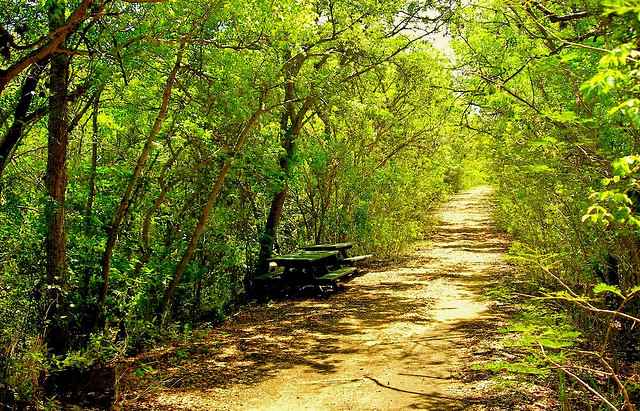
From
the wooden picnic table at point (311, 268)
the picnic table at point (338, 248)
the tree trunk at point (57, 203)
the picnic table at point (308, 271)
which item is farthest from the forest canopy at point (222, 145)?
the picnic table at point (338, 248)

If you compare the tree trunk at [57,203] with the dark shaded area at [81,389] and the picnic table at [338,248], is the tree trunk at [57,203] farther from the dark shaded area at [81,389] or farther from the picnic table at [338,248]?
the picnic table at [338,248]

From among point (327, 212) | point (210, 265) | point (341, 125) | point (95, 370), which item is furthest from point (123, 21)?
point (327, 212)

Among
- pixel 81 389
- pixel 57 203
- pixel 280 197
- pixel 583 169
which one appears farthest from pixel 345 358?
pixel 280 197

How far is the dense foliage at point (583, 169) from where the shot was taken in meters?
2.71

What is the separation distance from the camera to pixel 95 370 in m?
5.71

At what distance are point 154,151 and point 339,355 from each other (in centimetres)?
381

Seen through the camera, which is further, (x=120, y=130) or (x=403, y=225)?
(x=403, y=225)

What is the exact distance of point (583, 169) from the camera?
14.1 ft

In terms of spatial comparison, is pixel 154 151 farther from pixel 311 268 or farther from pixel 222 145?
pixel 311 268

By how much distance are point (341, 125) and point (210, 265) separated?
5115 millimetres

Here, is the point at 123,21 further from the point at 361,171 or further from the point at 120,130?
the point at 361,171

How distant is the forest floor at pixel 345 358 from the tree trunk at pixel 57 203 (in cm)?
89

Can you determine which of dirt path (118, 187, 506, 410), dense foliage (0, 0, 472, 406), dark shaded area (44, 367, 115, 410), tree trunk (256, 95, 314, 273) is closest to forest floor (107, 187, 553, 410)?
dirt path (118, 187, 506, 410)

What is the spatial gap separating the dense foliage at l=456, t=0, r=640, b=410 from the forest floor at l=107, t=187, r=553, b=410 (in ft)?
2.99
